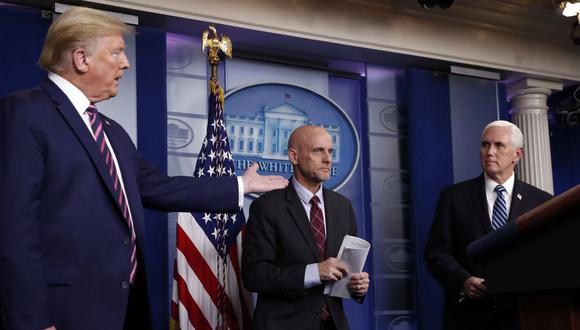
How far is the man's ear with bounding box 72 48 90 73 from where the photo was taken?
208 centimetres

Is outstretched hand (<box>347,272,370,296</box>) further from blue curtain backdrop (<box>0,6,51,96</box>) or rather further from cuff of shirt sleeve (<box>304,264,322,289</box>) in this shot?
blue curtain backdrop (<box>0,6,51,96</box>)

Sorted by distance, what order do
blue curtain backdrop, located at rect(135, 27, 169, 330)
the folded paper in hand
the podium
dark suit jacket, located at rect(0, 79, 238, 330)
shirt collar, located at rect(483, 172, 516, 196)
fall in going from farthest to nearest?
blue curtain backdrop, located at rect(135, 27, 169, 330) → shirt collar, located at rect(483, 172, 516, 196) → the folded paper in hand → dark suit jacket, located at rect(0, 79, 238, 330) → the podium

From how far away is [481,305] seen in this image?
3.39 meters

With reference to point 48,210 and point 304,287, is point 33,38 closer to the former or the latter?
point 304,287

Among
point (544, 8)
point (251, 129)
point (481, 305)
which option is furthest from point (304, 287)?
point (544, 8)

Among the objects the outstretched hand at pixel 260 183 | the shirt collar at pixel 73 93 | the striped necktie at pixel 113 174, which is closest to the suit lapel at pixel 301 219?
the outstretched hand at pixel 260 183

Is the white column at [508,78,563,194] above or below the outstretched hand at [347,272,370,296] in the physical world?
above

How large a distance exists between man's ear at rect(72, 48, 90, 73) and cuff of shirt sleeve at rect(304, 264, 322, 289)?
53.0 inches

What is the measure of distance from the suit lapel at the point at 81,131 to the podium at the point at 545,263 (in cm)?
106

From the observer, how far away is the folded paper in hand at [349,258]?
2.96 m

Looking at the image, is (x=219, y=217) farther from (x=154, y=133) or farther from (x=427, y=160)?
(x=427, y=160)

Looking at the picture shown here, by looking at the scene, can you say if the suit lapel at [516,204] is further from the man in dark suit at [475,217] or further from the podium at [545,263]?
the podium at [545,263]

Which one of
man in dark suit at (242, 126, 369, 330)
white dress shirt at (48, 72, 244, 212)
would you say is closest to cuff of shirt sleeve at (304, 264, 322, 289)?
man in dark suit at (242, 126, 369, 330)

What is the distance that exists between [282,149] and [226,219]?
1404 mm
